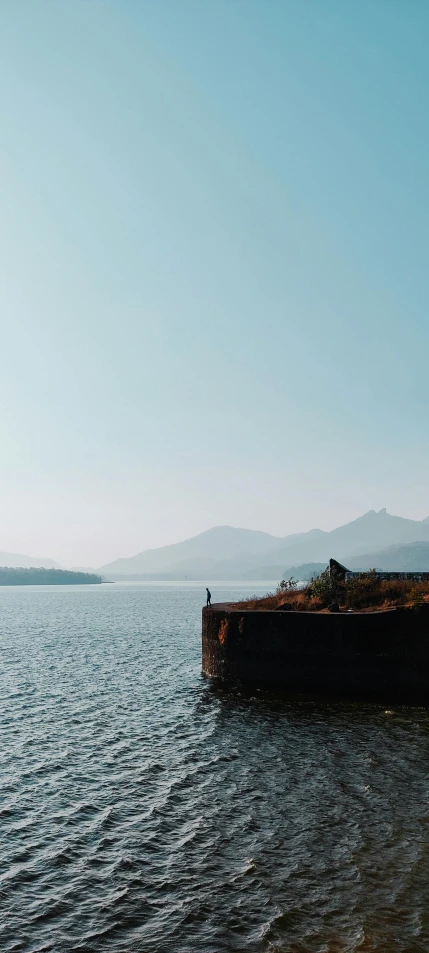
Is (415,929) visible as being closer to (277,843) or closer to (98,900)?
(277,843)

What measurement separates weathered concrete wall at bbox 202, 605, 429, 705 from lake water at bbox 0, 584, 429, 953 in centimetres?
136

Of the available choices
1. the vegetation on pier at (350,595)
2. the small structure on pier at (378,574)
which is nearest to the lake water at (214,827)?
the vegetation on pier at (350,595)

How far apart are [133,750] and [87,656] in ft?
85.8

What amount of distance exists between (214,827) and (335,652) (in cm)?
1352

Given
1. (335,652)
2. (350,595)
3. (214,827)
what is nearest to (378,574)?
(350,595)

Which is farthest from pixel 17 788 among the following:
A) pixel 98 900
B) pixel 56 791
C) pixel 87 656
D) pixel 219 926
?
pixel 87 656

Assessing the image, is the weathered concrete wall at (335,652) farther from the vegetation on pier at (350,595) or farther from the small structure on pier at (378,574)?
the small structure on pier at (378,574)

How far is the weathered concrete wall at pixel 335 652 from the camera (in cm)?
2548

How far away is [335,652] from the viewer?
87.9 feet

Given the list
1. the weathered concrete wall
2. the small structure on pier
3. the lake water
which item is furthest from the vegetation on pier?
the lake water

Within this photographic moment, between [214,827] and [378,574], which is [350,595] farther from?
[214,827]

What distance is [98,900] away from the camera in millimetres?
11273

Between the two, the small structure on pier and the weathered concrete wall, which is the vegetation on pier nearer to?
the small structure on pier

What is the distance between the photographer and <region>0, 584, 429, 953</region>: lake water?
33.4 ft
